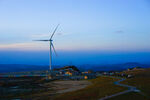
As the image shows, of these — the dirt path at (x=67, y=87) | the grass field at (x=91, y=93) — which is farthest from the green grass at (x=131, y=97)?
the dirt path at (x=67, y=87)

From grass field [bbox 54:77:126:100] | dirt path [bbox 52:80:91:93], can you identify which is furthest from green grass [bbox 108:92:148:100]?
dirt path [bbox 52:80:91:93]

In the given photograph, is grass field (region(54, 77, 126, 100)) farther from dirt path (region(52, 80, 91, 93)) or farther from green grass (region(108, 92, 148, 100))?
dirt path (region(52, 80, 91, 93))

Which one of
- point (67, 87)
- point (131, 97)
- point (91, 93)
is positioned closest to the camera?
point (131, 97)

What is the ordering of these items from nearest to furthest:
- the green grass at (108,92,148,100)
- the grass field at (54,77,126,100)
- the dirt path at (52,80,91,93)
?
the green grass at (108,92,148,100) → the grass field at (54,77,126,100) → the dirt path at (52,80,91,93)

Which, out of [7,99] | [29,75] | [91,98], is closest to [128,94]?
[91,98]

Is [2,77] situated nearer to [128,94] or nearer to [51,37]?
[51,37]

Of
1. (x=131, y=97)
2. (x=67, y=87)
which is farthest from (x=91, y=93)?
(x=67, y=87)

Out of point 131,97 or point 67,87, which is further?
point 67,87

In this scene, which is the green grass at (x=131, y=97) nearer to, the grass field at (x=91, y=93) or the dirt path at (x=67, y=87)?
the grass field at (x=91, y=93)

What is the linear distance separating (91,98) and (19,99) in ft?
47.2

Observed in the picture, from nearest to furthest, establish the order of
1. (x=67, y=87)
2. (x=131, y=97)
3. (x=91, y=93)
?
(x=131, y=97), (x=91, y=93), (x=67, y=87)

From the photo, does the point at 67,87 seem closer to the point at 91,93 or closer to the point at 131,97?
the point at 91,93

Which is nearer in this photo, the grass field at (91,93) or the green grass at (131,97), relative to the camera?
the green grass at (131,97)

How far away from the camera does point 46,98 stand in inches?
1528
